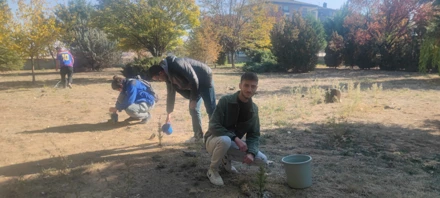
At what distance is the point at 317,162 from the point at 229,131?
144cm

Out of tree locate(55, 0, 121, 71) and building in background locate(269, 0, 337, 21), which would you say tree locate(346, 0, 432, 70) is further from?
building in background locate(269, 0, 337, 21)

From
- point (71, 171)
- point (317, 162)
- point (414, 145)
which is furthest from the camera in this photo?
point (414, 145)

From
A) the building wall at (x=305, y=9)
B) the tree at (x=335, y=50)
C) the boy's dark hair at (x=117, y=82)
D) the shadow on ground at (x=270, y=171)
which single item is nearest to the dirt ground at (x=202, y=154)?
the shadow on ground at (x=270, y=171)

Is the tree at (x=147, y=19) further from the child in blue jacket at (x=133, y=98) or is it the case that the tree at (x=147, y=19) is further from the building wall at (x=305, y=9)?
the building wall at (x=305, y=9)

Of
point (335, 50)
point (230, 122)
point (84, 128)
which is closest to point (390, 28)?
point (335, 50)

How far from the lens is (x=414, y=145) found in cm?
471

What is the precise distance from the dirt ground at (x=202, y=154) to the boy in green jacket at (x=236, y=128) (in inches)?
12.2

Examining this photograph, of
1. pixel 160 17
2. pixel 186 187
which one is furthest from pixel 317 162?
pixel 160 17

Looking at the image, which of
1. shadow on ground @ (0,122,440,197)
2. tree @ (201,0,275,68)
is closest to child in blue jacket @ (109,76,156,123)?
shadow on ground @ (0,122,440,197)

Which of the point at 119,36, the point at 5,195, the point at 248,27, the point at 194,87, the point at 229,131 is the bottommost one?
the point at 5,195

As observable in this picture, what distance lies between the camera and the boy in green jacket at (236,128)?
3.07 m

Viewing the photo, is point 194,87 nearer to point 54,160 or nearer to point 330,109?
point 54,160

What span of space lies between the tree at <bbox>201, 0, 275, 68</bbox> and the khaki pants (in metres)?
25.4

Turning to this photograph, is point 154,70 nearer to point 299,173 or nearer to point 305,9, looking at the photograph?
point 299,173
